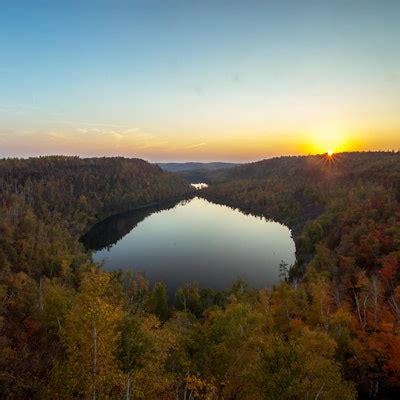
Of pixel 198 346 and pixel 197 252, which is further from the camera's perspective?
pixel 197 252

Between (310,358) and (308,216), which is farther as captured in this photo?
(308,216)

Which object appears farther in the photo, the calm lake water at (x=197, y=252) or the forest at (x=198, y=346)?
the calm lake water at (x=197, y=252)

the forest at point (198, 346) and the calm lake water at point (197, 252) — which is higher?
the forest at point (198, 346)

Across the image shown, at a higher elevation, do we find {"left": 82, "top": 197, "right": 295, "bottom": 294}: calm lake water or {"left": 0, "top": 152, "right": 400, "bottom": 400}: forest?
{"left": 0, "top": 152, "right": 400, "bottom": 400}: forest

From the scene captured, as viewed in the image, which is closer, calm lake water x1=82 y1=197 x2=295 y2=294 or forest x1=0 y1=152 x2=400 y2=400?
forest x1=0 y1=152 x2=400 y2=400

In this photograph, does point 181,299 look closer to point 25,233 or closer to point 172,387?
point 172,387

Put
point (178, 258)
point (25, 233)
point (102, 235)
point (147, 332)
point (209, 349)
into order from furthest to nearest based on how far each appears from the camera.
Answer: point (102, 235) → point (178, 258) → point (25, 233) → point (209, 349) → point (147, 332)

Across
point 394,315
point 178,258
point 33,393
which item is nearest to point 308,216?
point 178,258

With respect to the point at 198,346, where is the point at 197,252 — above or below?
below
